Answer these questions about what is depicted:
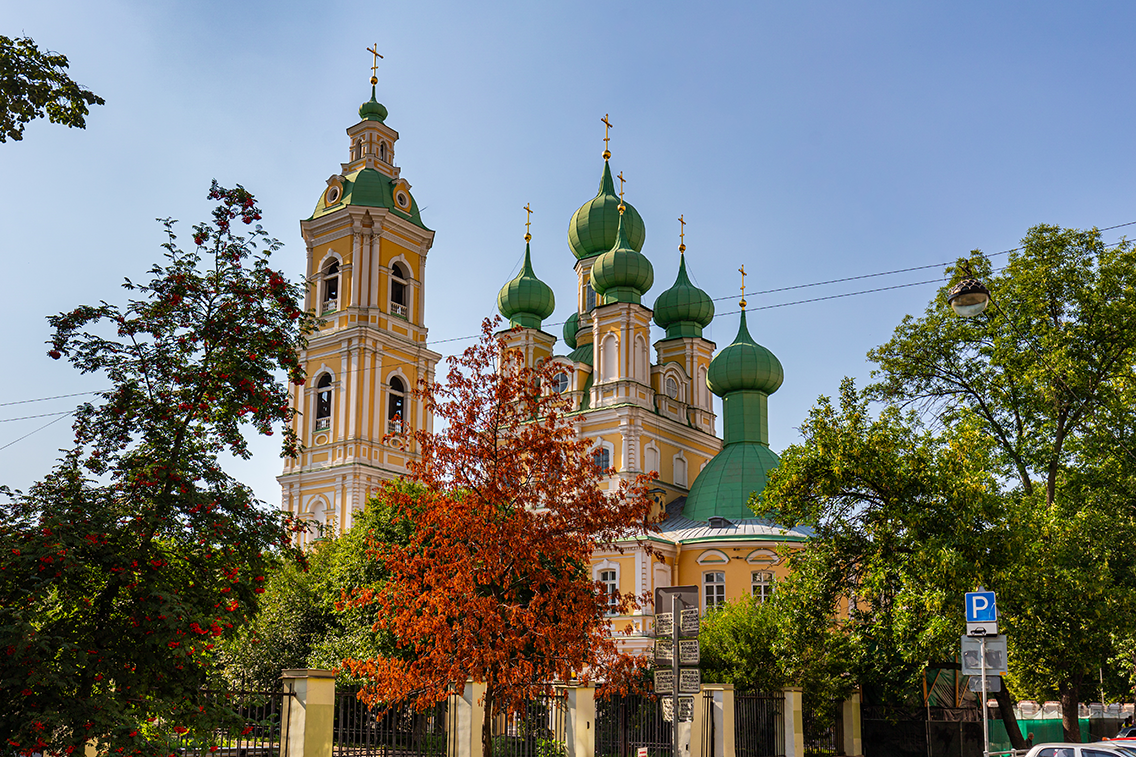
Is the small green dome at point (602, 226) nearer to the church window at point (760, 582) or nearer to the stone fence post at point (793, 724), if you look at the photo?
the church window at point (760, 582)

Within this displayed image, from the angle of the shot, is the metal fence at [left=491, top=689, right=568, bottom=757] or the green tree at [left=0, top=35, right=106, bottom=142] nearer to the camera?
the green tree at [left=0, top=35, right=106, bottom=142]

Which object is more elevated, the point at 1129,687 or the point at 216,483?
the point at 216,483

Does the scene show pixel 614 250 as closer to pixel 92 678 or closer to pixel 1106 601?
pixel 1106 601

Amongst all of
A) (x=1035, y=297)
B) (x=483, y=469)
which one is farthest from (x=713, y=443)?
(x=483, y=469)

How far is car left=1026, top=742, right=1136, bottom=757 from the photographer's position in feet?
49.3

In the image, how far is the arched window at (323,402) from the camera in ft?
160

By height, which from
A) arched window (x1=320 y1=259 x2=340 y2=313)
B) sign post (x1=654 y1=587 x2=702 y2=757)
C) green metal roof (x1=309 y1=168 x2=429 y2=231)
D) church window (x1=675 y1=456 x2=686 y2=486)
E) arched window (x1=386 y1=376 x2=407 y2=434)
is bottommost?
sign post (x1=654 y1=587 x2=702 y2=757)

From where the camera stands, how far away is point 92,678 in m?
9.77

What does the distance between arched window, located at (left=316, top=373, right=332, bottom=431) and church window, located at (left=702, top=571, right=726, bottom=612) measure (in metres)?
18.4

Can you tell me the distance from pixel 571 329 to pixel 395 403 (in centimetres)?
1355

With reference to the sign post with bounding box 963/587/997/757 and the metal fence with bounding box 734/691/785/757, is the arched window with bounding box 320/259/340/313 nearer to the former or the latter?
the metal fence with bounding box 734/691/785/757

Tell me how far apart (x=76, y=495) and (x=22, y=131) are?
3.50 m

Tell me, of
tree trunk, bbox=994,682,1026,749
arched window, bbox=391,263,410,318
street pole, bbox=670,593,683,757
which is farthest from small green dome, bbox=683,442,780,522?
street pole, bbox=670,593,683,757

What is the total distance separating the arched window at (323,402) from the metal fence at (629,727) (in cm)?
3066
